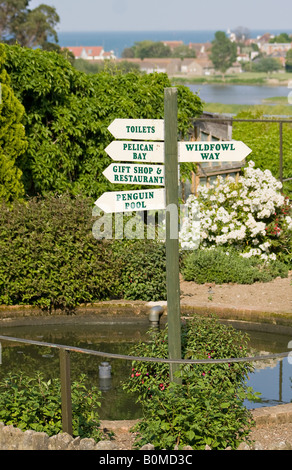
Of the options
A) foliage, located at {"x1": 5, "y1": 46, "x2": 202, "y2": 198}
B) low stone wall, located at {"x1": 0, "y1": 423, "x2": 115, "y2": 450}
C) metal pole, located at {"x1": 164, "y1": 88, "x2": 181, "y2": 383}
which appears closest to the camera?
low stone wall, located at {"x1": 0, "y1": 423, "x2": 115, "y2": 450}

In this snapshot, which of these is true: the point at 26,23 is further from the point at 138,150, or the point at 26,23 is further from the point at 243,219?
the point at 138,150

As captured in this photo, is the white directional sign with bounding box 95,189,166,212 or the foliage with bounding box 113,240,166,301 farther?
the foliage with bounding box 113,240,166,301

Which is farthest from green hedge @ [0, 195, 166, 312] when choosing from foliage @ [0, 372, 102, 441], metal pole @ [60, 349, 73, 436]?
metal pole @ [60, 349, 73, 436]

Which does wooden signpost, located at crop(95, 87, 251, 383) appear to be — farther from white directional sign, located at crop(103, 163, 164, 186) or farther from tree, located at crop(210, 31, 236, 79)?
tree, located at crop(210, 31, 236, 79)

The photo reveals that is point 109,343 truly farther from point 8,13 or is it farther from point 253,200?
point 8,13

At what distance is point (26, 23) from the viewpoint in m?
55.4

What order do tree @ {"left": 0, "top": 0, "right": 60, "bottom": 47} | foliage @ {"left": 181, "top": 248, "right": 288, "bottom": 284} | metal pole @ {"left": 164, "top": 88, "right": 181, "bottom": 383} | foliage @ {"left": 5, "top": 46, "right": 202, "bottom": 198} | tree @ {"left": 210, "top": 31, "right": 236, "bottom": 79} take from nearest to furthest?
metal pole @ {"left": 164, "top": 88, "right": 181, "bottom": 383}, foliage @ {"left": 181, "top": 248, "right": 288, "bottom": 284}, foliage @ {"left": 5, "top": 46, "right": 202, "bottom": 198}, tree @ {"left": 0, "top": 0, "right": 60, "bottom": 47}, tree @ {"left": 210, "top": 31, "right": 236, "bottom": 79}

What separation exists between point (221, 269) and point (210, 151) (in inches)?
182

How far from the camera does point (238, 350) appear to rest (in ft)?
21.3

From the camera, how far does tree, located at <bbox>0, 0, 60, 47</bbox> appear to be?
2175 inches

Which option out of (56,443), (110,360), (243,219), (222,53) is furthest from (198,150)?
(222,53)

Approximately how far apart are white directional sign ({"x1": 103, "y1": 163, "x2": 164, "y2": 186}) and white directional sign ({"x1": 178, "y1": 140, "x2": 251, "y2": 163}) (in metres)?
0.20

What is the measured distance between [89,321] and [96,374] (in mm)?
1850
